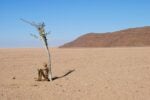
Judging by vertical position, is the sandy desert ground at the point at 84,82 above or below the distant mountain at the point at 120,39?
below

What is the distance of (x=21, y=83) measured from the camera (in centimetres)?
1905

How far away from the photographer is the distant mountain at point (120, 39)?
71000 mm

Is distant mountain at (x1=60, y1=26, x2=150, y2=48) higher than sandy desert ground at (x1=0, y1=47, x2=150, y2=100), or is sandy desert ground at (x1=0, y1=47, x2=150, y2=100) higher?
distant mountain at (x1=60, y1=26, x2=150, y2=48)

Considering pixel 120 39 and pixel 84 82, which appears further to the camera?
pixel 120 39

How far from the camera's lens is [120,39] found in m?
75.2

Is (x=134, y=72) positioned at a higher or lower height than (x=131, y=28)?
lower

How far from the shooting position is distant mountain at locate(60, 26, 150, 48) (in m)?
71.0

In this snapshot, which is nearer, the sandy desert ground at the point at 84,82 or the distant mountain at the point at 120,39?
the sandy desert ground at the point at 84,82

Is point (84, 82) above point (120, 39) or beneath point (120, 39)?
beneath

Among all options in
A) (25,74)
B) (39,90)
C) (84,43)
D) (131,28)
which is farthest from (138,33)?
(39,90)

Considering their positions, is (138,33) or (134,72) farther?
(138,33)

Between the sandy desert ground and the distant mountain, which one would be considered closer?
the sandy desert ground

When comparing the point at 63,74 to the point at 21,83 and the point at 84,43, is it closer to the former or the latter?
the point at 21,83

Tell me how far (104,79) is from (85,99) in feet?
13.8
